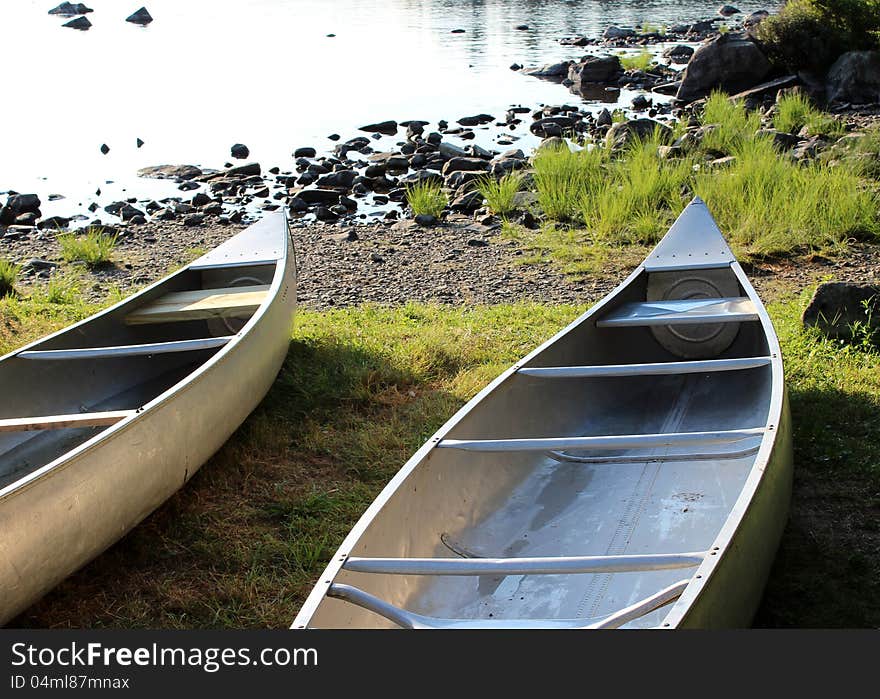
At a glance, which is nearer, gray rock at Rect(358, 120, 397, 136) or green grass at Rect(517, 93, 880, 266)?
green grass at Rect(517, 93, 880, 266)

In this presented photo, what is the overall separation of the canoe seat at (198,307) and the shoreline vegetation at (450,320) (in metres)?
0.44

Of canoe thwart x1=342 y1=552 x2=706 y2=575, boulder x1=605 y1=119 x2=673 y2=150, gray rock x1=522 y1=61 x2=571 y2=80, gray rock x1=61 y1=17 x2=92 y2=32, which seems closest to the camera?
canoe thwart x1=342 y1=552 x2=706 y2=575

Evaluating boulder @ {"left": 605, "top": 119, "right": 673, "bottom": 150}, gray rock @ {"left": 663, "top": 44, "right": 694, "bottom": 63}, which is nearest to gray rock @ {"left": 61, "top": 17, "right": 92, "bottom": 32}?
gray rock @ {"left": 663, "top": 44, "right": 694, "bottom": 63}

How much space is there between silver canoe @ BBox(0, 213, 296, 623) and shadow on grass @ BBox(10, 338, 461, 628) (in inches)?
6.2

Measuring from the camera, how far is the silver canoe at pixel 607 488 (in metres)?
2.64

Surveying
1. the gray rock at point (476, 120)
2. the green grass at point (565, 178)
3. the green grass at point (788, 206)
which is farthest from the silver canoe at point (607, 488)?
the gray rock at point (476, 120)

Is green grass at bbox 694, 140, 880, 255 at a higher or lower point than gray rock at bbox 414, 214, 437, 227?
higher

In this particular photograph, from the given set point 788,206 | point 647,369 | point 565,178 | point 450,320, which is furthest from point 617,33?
point 647,369

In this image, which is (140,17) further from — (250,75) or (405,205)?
(405,205)

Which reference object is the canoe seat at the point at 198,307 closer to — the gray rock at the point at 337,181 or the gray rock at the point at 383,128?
the gray rock at the point at 337,181

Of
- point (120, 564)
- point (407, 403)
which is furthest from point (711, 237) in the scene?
point (120, 564)

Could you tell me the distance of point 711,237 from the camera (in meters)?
5.05

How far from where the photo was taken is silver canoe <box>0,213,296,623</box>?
10.1 ft

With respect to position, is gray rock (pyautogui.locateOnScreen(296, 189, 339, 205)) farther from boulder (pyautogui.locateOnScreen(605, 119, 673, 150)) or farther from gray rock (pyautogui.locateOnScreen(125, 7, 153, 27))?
gray rock (pyautogui.locateOnScreen(125, 7, 153, 27))
